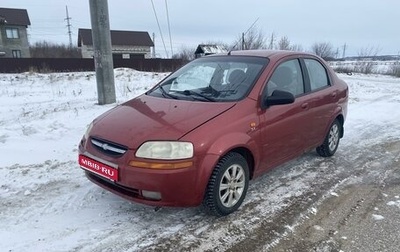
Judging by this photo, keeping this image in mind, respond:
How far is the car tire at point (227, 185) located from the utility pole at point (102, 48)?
611cm

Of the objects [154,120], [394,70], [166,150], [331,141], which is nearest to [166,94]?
[154,120]

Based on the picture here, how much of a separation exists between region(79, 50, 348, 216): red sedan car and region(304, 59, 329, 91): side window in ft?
0.08

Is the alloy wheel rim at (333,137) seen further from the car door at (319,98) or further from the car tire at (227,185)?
the car tire at (227,185)

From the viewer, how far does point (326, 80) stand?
5.12 m

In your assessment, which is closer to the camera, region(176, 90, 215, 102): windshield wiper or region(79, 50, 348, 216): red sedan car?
region(79, 50, 348, 216): red sedan car

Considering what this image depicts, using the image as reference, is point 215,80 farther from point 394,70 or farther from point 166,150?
point 394,70

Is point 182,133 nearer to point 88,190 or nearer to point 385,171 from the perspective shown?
point 88,190

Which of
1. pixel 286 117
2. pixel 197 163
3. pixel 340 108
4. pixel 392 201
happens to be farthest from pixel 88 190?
pixel 340 108

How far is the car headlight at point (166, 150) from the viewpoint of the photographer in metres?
2.97

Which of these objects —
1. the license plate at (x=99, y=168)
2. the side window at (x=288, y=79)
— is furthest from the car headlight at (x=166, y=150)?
the side window at (x=288, y=79)

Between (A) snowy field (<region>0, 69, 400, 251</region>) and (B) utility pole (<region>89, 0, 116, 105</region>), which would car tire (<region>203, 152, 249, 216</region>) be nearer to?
(A) snowy field (<region>0, 69, 400, 251</region>)

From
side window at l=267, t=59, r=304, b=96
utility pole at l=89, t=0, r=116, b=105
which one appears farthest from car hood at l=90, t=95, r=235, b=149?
utility pole at l=89, t=0, r=116, b=105

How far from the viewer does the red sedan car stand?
3.01 meters

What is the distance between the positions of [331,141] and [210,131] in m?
2.94
